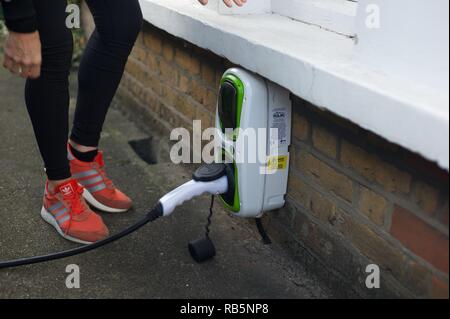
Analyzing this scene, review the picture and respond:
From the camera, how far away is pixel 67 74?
1718 millimetres

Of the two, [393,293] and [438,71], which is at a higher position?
[438,71]

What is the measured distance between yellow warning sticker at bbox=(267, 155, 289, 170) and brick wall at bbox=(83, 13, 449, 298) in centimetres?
3

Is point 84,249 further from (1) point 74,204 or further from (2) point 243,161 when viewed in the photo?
(2) point 243,161

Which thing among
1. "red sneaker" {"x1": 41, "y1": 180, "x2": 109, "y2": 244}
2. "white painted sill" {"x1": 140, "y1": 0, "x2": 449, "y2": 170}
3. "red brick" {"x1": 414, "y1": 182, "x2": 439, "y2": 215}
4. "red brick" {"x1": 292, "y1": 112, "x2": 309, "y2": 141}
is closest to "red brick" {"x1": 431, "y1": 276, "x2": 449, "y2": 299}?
"red brick" {"x1": 414, "y1": 182, "x2": 439, "y2": 215}

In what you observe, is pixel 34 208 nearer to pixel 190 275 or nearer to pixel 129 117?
pixel 190 275

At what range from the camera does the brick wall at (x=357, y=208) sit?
124cm

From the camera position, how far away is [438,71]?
1180 mm

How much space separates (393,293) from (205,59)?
1.11 meters

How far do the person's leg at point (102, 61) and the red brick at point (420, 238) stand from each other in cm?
101

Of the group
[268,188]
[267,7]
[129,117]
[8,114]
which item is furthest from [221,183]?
[8,114]

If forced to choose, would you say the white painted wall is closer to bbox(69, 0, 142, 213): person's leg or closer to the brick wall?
the brick wall

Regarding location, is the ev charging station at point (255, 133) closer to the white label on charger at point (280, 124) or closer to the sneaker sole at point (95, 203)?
the white label on charger at point (280, 124)

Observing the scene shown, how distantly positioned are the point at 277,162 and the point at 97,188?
0.69 metres

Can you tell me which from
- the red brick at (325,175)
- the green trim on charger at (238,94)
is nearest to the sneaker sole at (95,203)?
the green trim on charger at (238,94)
